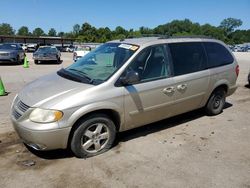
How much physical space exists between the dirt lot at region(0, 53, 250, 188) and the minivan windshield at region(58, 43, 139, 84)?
1234 mm

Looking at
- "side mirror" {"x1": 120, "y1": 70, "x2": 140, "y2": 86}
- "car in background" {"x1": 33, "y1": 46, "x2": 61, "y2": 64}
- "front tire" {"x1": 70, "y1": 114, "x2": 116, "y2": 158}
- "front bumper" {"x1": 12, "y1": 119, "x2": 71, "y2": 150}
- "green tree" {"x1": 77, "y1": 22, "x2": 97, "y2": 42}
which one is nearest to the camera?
"front bumper" {"x1": 12, "y1": 119, "x2": 71, "y2": 150}

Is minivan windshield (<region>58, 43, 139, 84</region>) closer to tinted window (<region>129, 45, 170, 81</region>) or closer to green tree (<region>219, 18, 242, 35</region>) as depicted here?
tinted window (<region>129, 45, 170, 81</region>)

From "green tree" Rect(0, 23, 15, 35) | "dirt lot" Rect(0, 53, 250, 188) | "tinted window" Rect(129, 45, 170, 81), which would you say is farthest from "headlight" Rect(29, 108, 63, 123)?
"green tree" Rect(0, 23, 15, 35)

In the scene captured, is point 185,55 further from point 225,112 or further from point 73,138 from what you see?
point 73,138

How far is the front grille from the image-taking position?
4270mm

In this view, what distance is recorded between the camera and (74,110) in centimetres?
417

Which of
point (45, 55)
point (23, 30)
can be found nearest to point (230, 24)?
point (23, 30)

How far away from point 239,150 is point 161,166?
1.53 m

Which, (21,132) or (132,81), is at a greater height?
(132,81)

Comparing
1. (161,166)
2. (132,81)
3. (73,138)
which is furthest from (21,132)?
(161,166)

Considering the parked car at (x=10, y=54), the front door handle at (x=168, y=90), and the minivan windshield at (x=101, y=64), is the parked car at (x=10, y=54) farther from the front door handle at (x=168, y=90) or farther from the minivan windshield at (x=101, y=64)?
the front door handle at (x=168, y=90)

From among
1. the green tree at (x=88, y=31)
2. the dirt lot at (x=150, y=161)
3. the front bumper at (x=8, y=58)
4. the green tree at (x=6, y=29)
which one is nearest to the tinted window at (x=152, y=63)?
the dirt lot at (x=150, y=161)

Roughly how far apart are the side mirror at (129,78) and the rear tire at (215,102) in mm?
2582

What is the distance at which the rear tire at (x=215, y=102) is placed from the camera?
21.5ft
